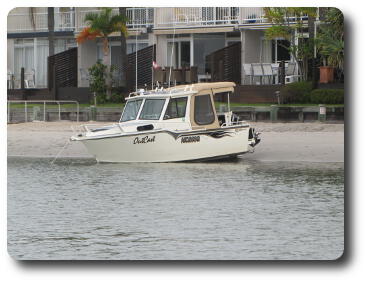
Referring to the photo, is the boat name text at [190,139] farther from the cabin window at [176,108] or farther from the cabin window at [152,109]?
the cabin window at [152,109]

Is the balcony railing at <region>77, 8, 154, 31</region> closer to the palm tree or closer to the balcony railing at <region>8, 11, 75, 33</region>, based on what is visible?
the balcony railing at <region>8, 11, 75, 33</region>

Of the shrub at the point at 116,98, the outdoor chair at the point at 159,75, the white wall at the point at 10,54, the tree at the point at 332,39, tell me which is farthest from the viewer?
the white wall at the point at 10,54

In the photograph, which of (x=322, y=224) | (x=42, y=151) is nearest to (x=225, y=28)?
(x=42, y=151)

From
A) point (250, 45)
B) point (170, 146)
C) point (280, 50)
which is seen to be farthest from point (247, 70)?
point (170, 146)

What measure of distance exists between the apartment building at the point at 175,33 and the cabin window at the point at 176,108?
6.14 meters

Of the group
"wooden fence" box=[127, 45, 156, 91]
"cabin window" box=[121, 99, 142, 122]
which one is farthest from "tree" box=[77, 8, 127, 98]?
"cabin window" box=[121, 99, 142, 122]

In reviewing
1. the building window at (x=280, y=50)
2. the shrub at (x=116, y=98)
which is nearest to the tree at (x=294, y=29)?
the building window at (x=280, y=50)

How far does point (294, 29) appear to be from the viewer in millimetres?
26875

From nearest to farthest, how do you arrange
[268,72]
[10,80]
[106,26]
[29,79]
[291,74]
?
1. [291,74]
2. [268,72]
3. [106,26]
4. [10,80]
5. [29,79]

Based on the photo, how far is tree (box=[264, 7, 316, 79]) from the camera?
79.4 ft

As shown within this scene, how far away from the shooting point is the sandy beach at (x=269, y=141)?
72.3 feet

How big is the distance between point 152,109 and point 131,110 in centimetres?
49

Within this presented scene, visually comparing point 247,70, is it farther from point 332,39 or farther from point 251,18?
point 332,39
